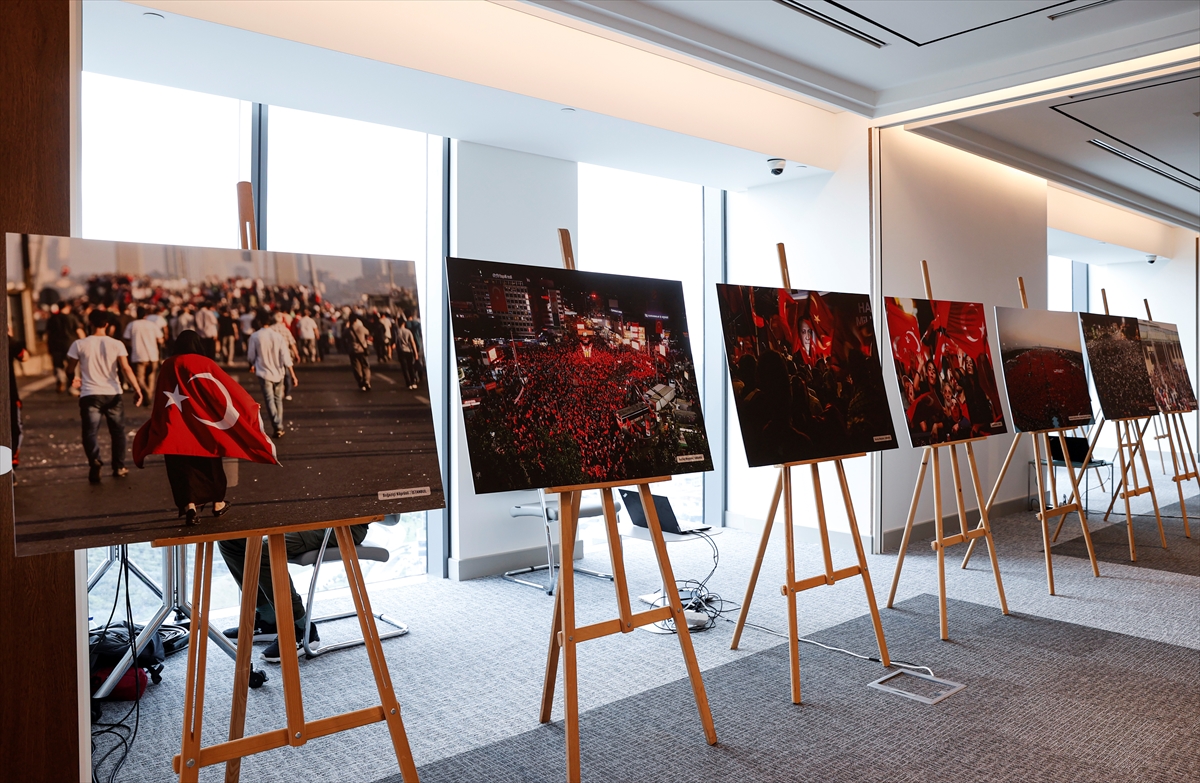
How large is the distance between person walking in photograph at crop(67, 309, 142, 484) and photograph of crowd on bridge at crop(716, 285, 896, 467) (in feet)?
6.67

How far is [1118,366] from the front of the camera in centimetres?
561

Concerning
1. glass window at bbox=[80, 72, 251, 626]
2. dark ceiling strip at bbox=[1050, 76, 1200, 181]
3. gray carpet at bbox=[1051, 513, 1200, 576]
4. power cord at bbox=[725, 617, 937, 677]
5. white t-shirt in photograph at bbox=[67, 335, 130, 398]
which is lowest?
power cord at bbox=[725, 617, 937, 677]

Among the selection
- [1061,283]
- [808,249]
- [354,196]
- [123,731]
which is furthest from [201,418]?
[1061,283]

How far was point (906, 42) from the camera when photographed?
4.61 m

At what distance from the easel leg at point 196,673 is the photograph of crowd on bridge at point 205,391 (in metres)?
0.18

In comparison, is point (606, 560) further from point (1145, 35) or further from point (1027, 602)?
point (1145, 35)

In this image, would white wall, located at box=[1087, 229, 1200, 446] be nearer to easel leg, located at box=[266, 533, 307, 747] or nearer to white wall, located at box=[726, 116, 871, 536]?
white wall, located at box=[726, 116, 871, 536]

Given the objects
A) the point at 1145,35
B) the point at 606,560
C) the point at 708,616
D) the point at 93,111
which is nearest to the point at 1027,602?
the point at 708,616

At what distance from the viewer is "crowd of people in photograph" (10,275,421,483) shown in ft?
6.51

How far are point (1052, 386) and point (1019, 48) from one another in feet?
6.40

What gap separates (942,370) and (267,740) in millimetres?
3556

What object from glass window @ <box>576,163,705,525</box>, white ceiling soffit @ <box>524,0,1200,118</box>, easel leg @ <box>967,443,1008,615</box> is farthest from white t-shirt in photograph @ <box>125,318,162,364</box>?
glass window @ <box>576,163,705,525</box>

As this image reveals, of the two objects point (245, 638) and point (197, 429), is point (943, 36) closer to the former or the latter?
point (197, 429)

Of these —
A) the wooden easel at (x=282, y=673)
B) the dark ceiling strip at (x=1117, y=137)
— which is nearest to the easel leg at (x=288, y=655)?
the wooden easel at (x=282, y=673)
